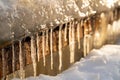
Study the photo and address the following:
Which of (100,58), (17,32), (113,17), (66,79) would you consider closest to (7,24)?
(17,32)

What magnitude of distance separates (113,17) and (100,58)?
2019 millimetres

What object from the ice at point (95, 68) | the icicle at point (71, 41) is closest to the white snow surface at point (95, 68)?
the ice at point (95, 68)

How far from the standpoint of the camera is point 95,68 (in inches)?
162

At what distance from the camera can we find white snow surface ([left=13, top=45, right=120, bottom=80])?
3.73 metres

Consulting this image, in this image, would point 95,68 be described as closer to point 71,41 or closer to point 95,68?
point 95,68

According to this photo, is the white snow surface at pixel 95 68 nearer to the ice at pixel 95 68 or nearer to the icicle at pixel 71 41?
the ice at pixel 95 68

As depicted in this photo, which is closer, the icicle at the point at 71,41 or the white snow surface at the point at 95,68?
the white snow surface at the point at 95,68

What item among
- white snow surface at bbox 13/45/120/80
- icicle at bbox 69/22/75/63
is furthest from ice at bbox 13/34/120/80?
icicle at bbox 69/22/75/63

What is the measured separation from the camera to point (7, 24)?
2.94m

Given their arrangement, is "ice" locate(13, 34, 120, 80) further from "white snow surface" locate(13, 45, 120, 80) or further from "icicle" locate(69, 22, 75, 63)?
"icicle" locate(69, 22, 75, 63)

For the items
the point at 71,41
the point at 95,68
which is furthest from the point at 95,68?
the point at 71,41

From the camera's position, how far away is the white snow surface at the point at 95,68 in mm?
3734

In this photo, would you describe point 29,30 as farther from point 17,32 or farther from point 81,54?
point 81,54

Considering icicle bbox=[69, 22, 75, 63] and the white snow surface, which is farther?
icicle bbox=[69, 22, 75, 63]
